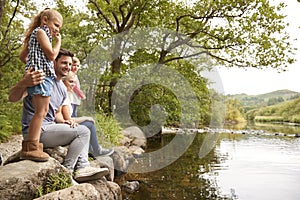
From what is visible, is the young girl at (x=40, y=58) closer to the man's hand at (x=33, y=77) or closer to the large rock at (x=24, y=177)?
the man's hand at (x=33, y=77)

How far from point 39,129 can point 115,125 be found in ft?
21.1

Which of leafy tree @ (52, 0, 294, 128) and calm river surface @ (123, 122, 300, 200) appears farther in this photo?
leafy tree @ (52, 0, 294, 128)

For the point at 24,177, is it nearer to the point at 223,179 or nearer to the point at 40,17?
the point at 40,17

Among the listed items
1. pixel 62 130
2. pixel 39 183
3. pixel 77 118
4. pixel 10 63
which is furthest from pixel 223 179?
pixel 10 63

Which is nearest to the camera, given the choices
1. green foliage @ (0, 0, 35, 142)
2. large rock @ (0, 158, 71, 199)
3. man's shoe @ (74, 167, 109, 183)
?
large rock @ (0, 158, 71, 199)

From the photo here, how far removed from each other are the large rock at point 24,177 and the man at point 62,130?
0.22 meters

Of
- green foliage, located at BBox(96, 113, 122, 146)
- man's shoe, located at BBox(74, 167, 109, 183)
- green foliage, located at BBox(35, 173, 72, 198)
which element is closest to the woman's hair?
green foliage, located at BBox(35, 173, 72, 198)

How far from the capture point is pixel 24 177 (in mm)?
3283

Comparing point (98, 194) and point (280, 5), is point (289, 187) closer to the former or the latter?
point (98, 194)

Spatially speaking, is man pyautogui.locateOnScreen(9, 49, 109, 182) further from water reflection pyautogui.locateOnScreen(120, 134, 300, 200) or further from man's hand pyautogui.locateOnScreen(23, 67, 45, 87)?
water reflection pyautogui.locateOnScreen(120, 134, 300, 200)

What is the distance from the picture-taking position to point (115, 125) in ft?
31.9

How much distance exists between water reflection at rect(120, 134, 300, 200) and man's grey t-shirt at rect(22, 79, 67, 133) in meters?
2.10

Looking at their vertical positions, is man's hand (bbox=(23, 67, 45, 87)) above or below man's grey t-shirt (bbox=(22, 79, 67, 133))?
above

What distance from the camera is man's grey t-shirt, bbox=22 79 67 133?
136 inches
